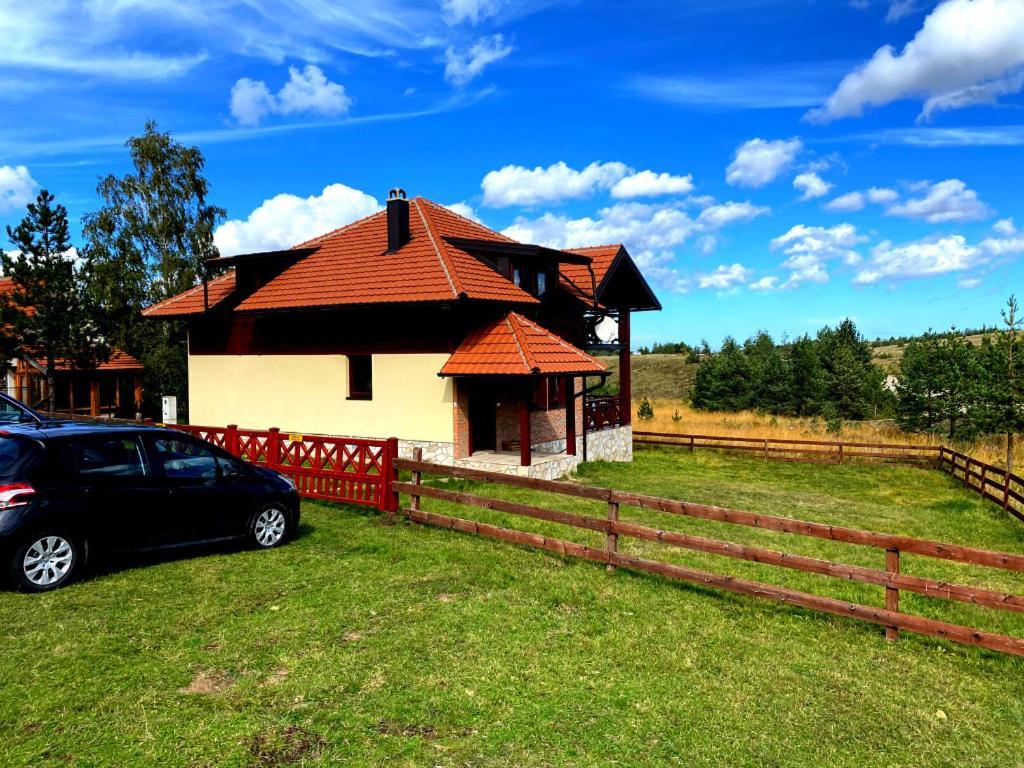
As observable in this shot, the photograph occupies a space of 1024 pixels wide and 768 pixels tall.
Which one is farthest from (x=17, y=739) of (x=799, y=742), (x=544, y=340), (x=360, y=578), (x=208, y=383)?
(x=208, y=383)

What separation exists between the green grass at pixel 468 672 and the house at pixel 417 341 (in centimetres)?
833

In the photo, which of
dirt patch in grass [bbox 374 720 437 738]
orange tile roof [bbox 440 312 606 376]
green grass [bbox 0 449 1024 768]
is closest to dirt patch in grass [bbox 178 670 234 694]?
green grass [bbox 0 449 1024 768]

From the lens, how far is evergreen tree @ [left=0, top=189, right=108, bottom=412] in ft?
77.3

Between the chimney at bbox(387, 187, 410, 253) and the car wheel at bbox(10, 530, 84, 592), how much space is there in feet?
43.4

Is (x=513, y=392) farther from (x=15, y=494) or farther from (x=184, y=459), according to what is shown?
(x=15, y=494)

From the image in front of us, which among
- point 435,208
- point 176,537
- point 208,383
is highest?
point 435,208

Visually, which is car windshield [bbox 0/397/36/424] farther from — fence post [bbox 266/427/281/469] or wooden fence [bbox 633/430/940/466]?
wooden fence [bbox 633/430/940/466]

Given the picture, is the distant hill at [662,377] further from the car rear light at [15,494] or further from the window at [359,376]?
the car rear light at [15,494]

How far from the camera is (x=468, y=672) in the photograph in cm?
534

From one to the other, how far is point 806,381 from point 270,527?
39246mm

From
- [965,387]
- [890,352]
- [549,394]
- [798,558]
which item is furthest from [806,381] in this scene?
[890,352]

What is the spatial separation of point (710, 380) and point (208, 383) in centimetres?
3379

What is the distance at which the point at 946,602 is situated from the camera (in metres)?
7.95

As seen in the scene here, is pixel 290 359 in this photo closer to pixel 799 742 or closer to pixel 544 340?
pixel 544 340
